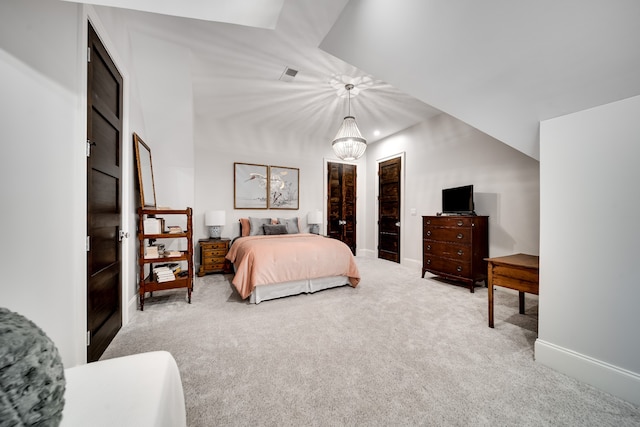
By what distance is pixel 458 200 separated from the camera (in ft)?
12.6

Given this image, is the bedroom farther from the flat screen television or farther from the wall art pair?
the wall art pair

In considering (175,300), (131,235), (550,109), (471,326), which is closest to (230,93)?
(131,235)

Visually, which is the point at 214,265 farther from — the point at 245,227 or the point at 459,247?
the point at 459,247

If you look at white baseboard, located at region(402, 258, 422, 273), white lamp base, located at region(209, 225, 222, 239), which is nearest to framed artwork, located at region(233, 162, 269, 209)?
white lamp base, located at region(209, 225, 222, 239)

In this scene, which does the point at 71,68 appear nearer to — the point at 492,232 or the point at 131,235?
the point at 131,235

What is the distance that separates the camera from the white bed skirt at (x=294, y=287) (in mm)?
2953

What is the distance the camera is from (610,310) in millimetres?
1513

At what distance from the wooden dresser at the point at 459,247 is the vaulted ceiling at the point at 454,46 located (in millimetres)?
1615

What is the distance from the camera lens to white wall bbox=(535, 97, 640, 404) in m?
1.45

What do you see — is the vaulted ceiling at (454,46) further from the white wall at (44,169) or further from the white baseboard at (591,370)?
the white baseboard at (591,370)

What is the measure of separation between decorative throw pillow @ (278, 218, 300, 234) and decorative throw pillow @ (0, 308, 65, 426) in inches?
182

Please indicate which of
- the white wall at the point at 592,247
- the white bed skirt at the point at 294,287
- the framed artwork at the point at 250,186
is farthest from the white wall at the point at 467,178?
the framed artwork at the point at 250,186

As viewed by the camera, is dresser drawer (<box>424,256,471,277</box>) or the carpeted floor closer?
the carpeted floor

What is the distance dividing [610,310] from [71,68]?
11.5 feet
